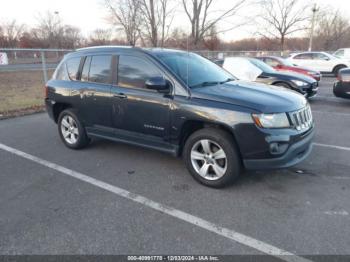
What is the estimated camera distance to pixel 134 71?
12.8ft

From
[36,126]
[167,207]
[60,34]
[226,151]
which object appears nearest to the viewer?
[167,207]

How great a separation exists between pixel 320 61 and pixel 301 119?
1685cm

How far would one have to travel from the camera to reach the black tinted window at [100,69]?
4.16 m

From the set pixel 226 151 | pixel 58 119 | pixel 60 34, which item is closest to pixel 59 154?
pixel 58 119

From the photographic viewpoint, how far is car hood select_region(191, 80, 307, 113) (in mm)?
3092

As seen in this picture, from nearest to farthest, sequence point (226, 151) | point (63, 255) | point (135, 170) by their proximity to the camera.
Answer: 1. point (63, 255)
2. point (226, 151)
3. point (135, 170)

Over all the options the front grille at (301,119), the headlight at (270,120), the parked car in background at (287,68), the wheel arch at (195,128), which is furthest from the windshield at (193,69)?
the parked car in background at (287,68)

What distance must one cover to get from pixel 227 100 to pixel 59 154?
3199mm

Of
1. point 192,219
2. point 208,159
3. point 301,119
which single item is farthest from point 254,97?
point 192,219

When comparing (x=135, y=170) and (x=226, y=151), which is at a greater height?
(x=226, y=151)

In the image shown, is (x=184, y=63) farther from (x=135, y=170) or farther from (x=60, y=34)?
(x=60, y=34)

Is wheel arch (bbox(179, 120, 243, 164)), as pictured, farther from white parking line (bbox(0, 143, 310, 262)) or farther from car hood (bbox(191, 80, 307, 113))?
white parking line (bbox(0, 143, 310, 262))

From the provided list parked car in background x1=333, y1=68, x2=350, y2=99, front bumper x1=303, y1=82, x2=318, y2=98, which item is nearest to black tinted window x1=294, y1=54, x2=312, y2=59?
front bumper x1=303, y1=82, x2=318, y2=98

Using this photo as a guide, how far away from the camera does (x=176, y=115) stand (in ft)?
11.4
